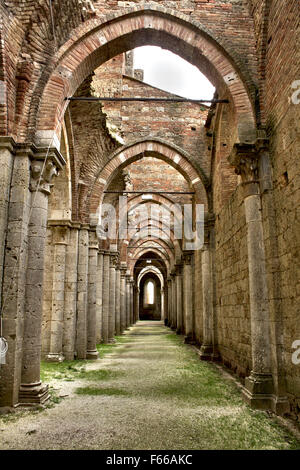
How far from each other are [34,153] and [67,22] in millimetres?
2536

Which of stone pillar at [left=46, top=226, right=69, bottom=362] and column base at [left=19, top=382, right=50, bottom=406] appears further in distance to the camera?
stone pillar at [left=46, top=226, right=69, bottom=362]

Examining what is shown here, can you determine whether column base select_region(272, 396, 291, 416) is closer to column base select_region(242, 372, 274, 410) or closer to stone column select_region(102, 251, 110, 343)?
column base select_region(242, 372, 274, 410)

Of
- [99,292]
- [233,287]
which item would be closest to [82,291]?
[99,292]

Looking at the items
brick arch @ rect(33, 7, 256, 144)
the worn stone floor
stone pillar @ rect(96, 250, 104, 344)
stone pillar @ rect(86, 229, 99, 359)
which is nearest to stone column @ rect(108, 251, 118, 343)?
stone pillar @ rect(96, 250, 104, 344)

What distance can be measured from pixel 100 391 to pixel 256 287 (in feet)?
10.1

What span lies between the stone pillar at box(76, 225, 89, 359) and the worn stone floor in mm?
2299

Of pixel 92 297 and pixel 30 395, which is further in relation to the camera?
pixel 92 297

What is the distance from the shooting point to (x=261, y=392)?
16.3 ft

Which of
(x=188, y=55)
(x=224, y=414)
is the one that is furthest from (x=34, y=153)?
(x=224, y=414)

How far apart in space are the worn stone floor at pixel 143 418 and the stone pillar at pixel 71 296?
77.1 inches

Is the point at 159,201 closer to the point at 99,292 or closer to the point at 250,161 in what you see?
the point at 99,292

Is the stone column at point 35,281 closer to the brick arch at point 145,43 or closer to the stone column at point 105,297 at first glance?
the brick arch at point 145,43

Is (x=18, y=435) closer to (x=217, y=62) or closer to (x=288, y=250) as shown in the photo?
(x=288, y=250)

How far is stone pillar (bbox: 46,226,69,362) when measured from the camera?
8.77 metres
